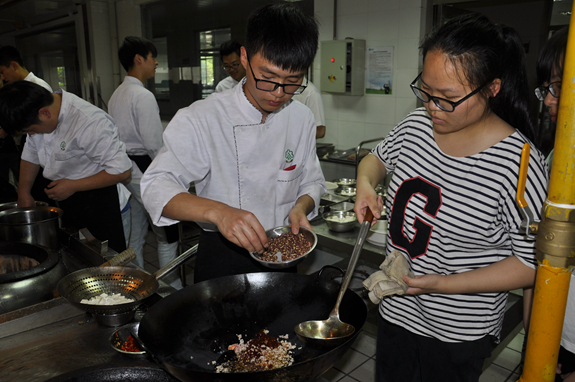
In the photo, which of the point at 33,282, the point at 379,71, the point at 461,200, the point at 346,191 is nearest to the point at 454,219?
the point at 461,200

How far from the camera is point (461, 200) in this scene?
1.16 m

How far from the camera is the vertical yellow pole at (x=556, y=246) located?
1.90 feet

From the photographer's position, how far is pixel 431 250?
1.23m

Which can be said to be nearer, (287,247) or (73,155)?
(287,247)

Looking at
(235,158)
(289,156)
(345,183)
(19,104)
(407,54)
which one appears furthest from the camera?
(407,54)

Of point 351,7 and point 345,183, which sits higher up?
point 351,7

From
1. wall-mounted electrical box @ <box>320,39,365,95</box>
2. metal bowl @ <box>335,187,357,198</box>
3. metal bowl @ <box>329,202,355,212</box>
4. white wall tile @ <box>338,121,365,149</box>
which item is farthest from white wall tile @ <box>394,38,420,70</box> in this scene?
metal bowl @ <box>329,202,355,212</box>

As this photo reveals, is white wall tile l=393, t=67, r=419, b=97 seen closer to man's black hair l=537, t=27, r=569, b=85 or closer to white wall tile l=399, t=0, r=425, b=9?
white wall tile l=399, t=0, r=425, b=9

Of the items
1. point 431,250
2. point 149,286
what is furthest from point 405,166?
point 149,286

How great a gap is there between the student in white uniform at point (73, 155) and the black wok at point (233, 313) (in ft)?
5.25

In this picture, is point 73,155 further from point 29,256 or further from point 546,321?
point 546,321

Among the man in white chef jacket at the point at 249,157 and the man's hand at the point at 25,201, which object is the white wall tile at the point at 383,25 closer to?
the man in white chef jacket at the point at 249,157

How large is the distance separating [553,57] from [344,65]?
9.81ft

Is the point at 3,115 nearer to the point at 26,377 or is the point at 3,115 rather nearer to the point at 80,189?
the point at 80,189
